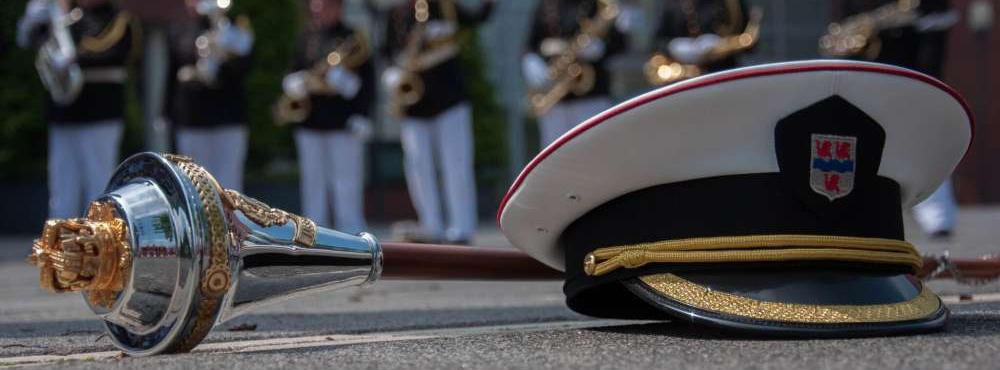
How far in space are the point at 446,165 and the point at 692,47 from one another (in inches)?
75.7

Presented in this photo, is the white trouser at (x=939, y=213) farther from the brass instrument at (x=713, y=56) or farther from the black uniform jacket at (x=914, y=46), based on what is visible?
the brass instrument at (x=713, y=56)

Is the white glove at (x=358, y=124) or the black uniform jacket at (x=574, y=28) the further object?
the white glove at (x=358, y=124)

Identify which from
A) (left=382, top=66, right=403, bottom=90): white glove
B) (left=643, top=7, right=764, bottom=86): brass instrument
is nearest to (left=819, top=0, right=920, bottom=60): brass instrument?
(left=643, top=7, right=764, bottom=86): brass instrument

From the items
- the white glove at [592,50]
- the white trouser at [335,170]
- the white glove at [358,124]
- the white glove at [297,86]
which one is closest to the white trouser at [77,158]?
the white glove at [297,86]

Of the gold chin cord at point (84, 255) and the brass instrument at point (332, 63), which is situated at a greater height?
the gold chin cord at point (84, 255)

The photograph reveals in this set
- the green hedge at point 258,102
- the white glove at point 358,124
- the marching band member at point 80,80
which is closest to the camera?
the marching band member at point 80,80

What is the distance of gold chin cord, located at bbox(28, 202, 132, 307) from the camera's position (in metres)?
1.98

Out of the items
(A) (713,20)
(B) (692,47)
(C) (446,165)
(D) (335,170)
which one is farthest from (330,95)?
(A) (713,20)

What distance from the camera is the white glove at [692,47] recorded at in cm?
679

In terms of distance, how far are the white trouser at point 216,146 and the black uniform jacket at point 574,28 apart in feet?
7.32

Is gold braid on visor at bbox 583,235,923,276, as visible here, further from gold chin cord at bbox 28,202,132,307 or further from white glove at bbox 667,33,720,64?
white glove at bbox 667,33,720,64

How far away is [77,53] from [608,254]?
6161 millimetres

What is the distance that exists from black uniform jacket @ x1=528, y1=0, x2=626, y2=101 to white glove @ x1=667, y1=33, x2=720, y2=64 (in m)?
0.69

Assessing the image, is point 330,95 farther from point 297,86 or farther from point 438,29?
point 438,29
